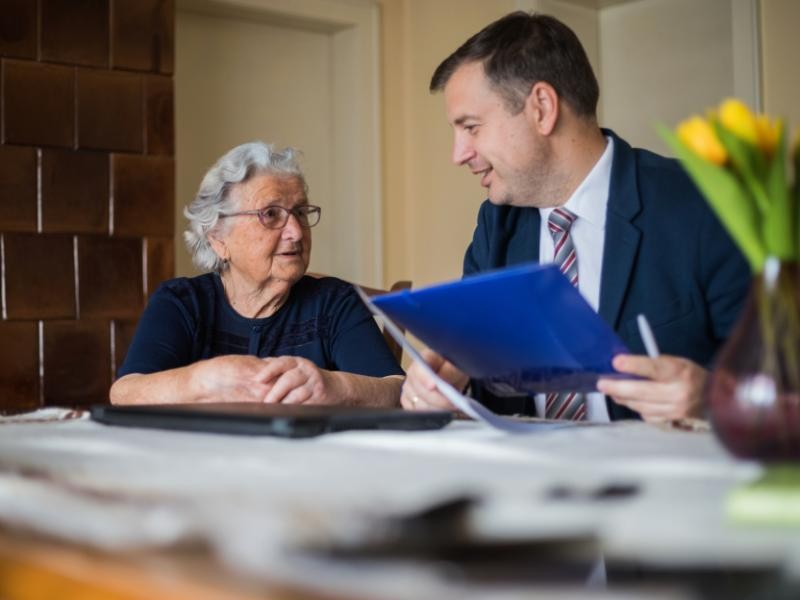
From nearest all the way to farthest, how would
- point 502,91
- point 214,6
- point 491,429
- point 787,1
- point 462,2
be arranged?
point 491,429 → point 502,91 → point 787,1 → point 214,6 → point 462,2

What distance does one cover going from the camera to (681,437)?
1.19m

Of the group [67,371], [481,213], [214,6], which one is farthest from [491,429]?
[214,6]

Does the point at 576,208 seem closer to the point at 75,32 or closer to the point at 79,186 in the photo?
the point at 79,186

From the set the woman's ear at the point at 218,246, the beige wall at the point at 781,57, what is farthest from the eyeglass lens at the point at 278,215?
the beige wall at the point at 781,57

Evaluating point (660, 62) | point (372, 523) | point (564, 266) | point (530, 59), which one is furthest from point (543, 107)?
point (660, 62)

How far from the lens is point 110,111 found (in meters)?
3.57

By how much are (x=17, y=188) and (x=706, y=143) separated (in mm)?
2922

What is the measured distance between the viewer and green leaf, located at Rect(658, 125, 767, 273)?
850mm

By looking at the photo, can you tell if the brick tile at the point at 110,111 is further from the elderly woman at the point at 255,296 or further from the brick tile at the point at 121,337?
the elderly woman at the point at 255,296

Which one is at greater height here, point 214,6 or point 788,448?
point 214,6

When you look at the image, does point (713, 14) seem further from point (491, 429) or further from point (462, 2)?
point (491, 429)

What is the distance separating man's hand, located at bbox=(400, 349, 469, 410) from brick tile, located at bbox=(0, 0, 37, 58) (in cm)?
232

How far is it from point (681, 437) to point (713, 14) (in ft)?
11.5

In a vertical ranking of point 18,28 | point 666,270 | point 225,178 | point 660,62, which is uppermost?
point 660,62
